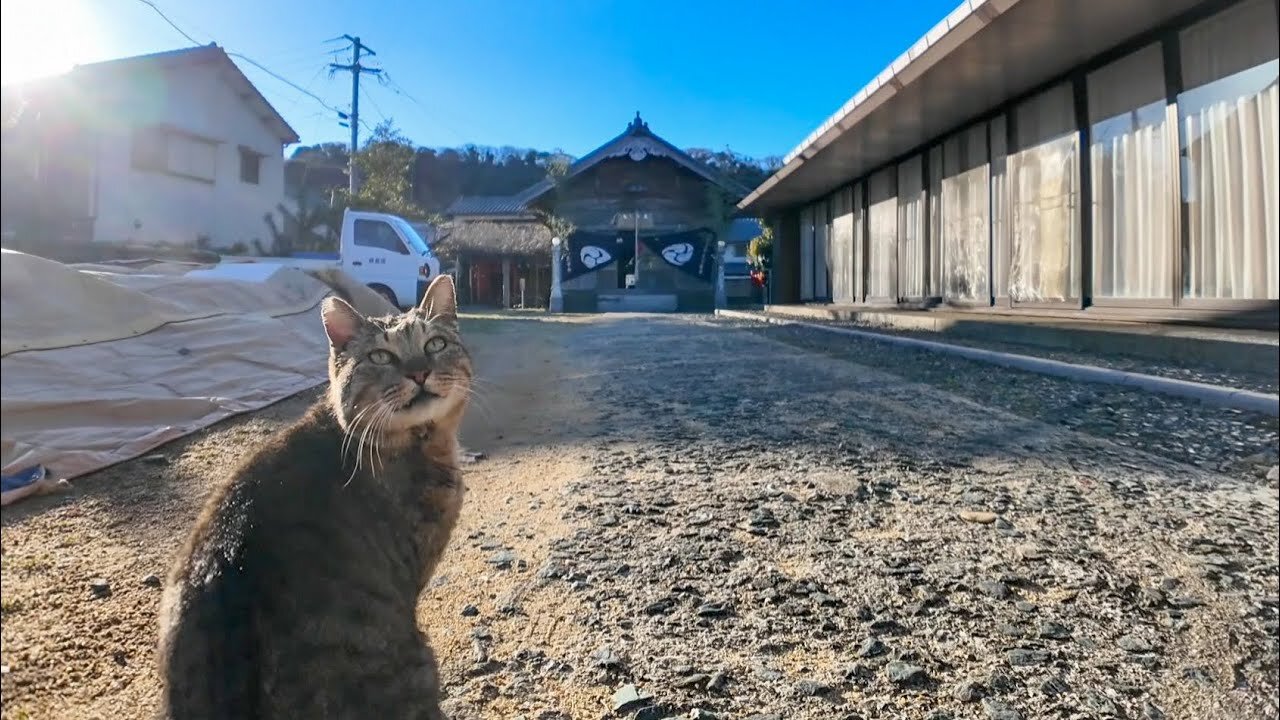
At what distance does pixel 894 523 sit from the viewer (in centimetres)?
238

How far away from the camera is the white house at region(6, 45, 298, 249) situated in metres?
0.63

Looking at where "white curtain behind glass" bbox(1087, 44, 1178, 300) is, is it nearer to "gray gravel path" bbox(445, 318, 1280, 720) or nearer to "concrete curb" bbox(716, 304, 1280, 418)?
"concrete curb" bbox(716, 304, 1280, 418)

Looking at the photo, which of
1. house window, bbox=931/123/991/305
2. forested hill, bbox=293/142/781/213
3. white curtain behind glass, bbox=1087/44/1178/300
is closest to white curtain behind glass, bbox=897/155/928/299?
house window, bbox=931/123/991/305

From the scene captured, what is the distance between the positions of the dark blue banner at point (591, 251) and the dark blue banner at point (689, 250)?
0.60 m

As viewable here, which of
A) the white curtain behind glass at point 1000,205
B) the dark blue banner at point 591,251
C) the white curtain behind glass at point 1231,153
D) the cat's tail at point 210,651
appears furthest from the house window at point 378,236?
the dark blue banner at point 591,251

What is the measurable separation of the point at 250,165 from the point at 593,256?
16.7 meters

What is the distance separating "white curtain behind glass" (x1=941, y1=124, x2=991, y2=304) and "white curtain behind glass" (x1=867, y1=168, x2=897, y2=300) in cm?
131

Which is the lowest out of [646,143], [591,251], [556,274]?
[556,274]

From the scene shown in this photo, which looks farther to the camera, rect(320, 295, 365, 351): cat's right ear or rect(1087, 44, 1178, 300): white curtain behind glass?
rect(1087, 44, 1178, 300): white curtain behind glass

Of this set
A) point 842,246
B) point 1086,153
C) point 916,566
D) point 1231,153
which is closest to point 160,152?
point 916,566

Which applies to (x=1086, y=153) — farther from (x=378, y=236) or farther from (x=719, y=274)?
(x=719, y=274)

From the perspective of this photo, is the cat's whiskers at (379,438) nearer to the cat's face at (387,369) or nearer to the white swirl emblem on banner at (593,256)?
the cat's face at (387,369)

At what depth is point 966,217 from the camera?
26.0 feet

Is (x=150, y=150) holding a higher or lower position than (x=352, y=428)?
higher
